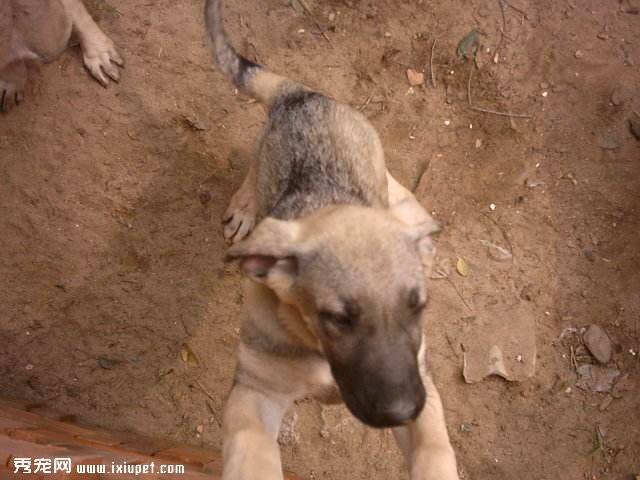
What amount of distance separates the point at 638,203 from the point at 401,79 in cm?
216

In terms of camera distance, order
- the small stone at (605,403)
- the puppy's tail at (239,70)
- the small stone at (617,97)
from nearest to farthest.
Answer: the puppy's tail at (239,70), the small stone at (605,403), the small stone at (617,97)

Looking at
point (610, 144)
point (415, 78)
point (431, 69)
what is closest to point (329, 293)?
point (415, 78)

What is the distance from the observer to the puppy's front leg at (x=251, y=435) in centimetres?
290

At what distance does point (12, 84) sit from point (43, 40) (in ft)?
1.61

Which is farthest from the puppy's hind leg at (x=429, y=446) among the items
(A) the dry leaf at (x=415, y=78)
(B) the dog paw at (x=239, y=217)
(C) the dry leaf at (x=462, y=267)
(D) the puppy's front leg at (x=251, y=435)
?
(A) the dry leaf at (x=415, y=78)

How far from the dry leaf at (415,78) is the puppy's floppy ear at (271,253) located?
2782 millimetres

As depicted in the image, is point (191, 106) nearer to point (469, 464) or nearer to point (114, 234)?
point (114, 234)

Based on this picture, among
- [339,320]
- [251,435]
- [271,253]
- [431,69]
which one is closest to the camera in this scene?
[339,320]

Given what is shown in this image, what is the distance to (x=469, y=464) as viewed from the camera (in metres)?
4.33

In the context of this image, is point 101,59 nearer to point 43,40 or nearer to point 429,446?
point 43,40

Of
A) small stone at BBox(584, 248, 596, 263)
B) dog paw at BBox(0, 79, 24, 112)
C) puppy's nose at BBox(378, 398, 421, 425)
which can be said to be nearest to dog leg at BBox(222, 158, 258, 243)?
dog paw at BBox(0, 79, 24, 112)

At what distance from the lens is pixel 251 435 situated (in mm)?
3041

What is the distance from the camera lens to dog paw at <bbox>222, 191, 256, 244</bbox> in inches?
186

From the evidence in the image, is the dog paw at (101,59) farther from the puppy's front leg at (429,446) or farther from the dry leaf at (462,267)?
the puppy's front leg at (429,446)
